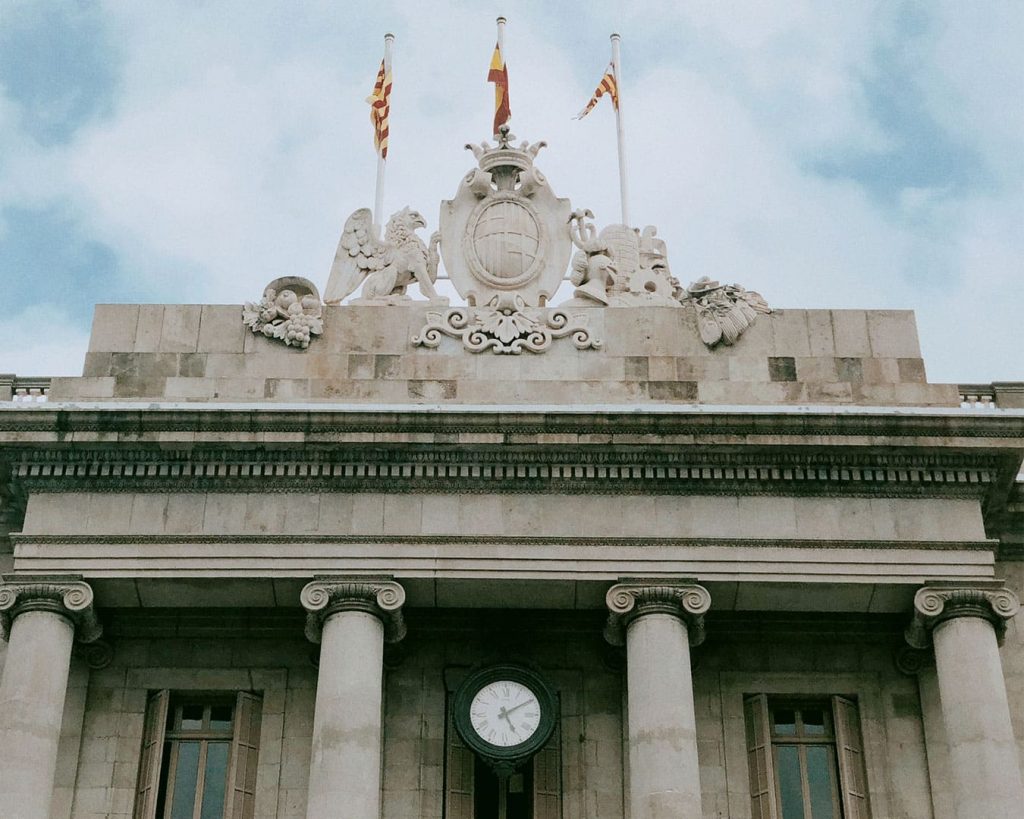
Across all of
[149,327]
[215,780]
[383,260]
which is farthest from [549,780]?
[149,327]

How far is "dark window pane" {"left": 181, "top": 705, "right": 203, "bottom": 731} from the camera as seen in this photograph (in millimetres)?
32719

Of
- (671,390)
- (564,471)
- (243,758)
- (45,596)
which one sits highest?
(671,390)

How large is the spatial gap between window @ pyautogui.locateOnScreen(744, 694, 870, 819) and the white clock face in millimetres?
3480

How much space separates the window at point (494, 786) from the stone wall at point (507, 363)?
5.43m

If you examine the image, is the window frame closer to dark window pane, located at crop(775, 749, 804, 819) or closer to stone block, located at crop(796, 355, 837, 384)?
dark window pane, located at crop(775, 749, 804, 819)

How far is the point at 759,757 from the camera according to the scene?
105 ft

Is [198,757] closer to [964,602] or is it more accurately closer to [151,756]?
[151,756]

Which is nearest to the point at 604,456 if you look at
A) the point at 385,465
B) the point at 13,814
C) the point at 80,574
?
the point at 385,465

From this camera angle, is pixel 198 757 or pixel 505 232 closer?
pixel 198 757

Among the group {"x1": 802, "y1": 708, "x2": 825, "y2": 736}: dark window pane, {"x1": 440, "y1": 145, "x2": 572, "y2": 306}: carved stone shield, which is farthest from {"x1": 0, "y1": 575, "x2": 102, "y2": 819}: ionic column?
{"x1": 802, "y1": 708, "x2": 825, "y2": 736}: dark window pane

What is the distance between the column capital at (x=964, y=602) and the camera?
1243 inches

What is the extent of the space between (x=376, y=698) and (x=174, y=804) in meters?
3.71

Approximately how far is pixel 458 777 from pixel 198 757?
403 cm

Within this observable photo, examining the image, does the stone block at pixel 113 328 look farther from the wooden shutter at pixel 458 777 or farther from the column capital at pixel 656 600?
the column capital at pixel 656 600
